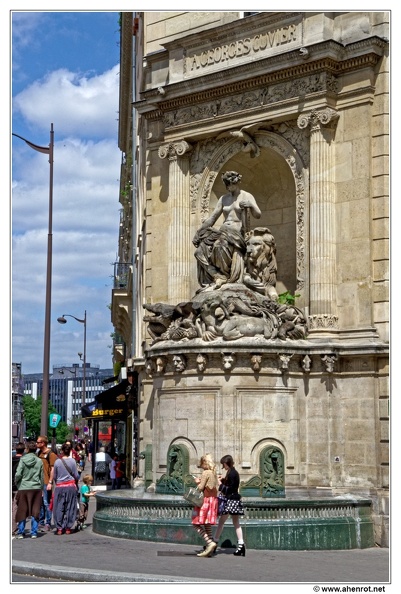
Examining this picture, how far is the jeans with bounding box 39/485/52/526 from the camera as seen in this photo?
67.2 ft

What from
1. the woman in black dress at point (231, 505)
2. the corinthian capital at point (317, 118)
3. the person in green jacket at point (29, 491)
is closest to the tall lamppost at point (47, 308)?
the person in green jacket at point (29, 491)

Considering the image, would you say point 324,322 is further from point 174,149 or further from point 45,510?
point 45,510

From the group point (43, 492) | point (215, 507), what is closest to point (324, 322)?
point (215, 507)

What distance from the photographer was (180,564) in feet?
47.2

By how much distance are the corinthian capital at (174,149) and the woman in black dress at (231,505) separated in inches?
392

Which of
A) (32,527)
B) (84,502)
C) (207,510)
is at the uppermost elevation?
(207,510)

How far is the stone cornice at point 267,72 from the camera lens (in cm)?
2077

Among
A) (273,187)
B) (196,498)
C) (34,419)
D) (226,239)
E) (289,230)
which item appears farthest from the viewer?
(34,419)

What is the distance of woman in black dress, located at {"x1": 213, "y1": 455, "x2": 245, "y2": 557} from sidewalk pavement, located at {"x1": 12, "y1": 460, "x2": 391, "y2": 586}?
0.26 m

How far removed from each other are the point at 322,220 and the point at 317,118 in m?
2.10

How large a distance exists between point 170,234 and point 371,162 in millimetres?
5470

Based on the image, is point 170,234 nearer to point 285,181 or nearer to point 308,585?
point 285,181

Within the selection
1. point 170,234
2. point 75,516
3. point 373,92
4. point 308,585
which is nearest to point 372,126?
point 373,92

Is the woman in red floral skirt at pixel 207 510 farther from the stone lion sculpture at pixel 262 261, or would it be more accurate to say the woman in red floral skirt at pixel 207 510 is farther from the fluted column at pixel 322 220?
the stone lion sculpture at pixel 262 261
